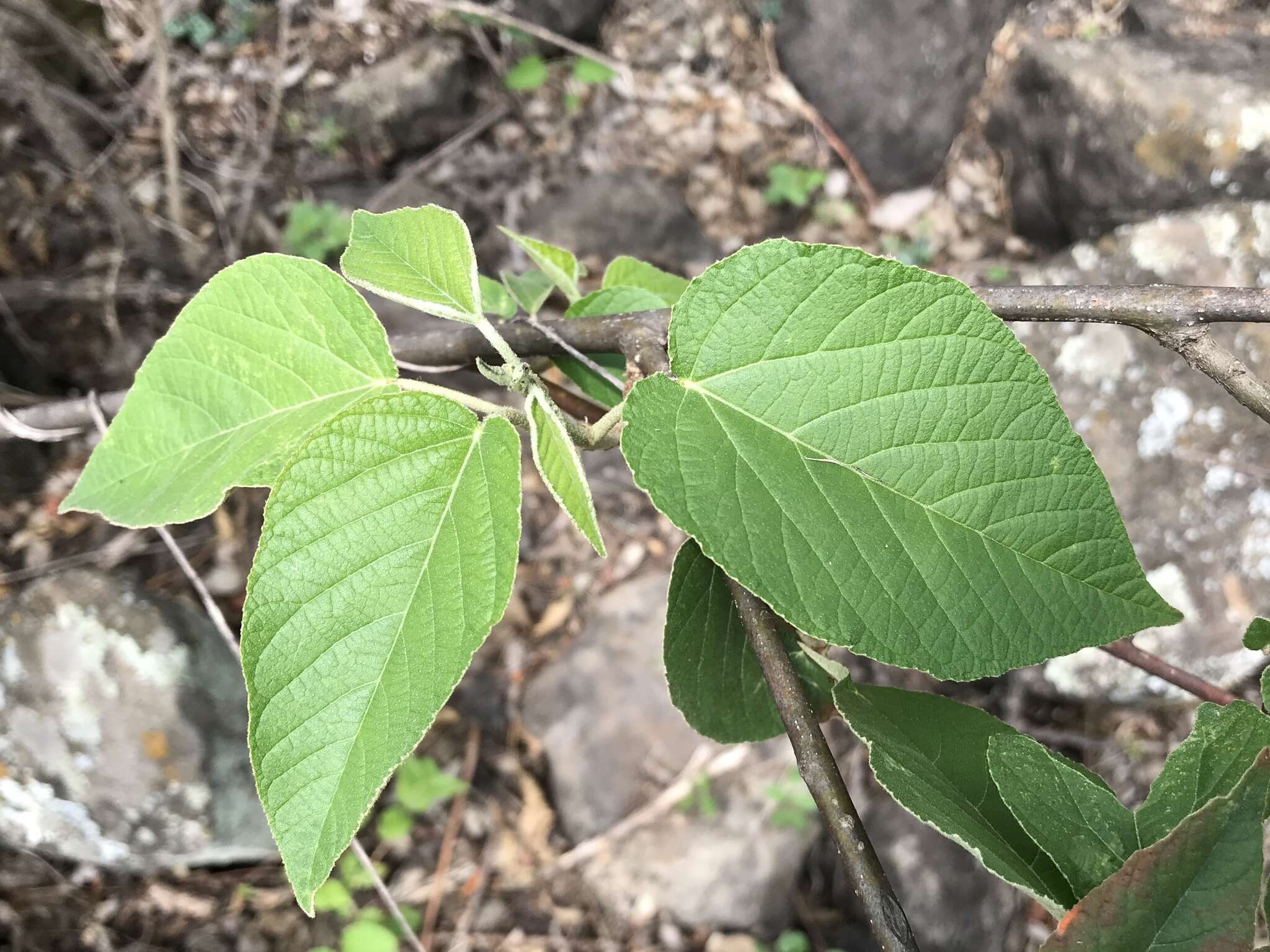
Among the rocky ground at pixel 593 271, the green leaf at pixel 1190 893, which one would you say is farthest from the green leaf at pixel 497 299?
the rocky ground at pixel 593 271

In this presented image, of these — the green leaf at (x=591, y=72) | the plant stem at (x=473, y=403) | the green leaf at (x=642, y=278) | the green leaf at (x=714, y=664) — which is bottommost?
the green leaf at (x=714, y=664)

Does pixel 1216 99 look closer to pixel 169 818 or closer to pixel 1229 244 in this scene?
pixel 1229 244

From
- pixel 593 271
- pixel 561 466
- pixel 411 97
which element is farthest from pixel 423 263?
pixel 411 97

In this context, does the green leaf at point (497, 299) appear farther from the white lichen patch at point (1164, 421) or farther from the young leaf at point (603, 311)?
the white lichen patch at point (1164, 421)

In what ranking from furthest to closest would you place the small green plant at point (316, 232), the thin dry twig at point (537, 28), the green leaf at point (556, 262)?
the thin dry twig at point (537, 28) → the small green plant at point (316, 232) → the green leaf at point (556, 262)

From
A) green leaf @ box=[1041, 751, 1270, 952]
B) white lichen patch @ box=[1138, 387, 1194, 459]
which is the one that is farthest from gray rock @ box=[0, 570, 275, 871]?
white lichen patch @ box=[1138, 387, 1194, 459]

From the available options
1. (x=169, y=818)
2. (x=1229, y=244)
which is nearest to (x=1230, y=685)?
(x=1229, y=244)

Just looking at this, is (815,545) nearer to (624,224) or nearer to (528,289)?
(528,289)
